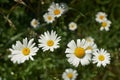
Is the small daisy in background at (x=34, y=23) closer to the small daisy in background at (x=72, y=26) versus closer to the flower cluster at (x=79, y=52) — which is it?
the small daisy in background at (x=72, y=26)

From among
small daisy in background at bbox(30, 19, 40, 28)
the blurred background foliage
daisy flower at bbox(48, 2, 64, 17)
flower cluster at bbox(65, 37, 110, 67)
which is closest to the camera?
flower cluster at bbox(65, 37, 110, 67)

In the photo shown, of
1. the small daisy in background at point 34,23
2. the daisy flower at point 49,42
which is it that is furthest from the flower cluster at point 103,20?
the daisy flower at point 49,42

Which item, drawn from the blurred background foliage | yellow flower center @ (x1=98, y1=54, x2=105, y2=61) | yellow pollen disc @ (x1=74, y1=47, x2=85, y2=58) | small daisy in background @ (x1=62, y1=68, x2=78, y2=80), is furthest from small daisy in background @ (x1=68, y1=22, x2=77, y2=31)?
yellow pollen disc @ (x1=74, y1=47, x2=85, y2=58)

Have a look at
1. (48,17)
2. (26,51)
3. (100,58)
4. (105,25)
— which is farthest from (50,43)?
(105,25)

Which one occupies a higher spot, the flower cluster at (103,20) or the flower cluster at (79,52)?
the flower cluster at (103,20)

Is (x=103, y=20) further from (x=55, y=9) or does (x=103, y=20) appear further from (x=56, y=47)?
(x=56, y=47)

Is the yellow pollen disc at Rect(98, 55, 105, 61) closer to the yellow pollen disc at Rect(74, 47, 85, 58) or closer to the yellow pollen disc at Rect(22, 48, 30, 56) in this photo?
the yellow pollen disc at Rect(74, 47, 85, 58)

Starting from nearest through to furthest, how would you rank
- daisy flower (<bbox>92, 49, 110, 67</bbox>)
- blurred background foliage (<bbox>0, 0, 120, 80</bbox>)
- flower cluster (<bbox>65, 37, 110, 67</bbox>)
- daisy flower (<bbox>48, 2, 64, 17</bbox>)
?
flower cluster (<bbox>65, 37, 110, 67</bbox>)
daisy flower (<bbox>92, 49, 110, 67</bbox>)
blurred background foliage (<bbox>0, 0, 120, 80</bbox>)
daisy flower (<bbox>48, 2, 64, 17</bbox>)
